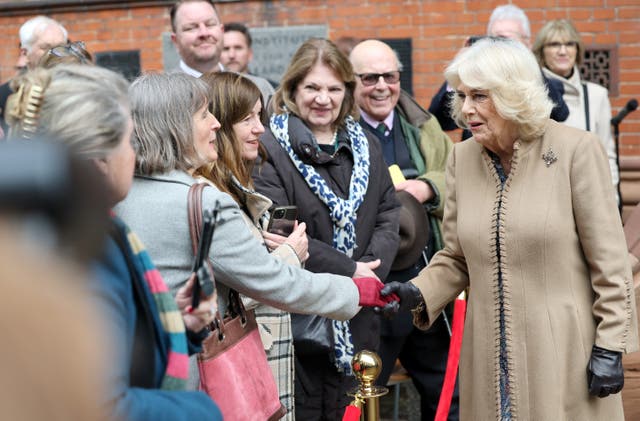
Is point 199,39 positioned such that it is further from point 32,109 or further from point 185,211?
point 32,109

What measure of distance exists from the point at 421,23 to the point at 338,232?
4541 millimetres

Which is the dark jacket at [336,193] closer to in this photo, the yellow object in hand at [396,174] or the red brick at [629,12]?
the yellow object in hand at [396,174]

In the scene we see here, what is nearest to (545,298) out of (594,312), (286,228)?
(594,312)

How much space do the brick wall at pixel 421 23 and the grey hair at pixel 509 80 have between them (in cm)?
478

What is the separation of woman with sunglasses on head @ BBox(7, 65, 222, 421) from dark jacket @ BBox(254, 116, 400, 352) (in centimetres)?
231

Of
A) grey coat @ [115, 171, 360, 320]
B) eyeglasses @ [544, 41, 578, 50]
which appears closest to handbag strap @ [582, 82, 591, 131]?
eyeglasses @ [544, 41, 578, 50]

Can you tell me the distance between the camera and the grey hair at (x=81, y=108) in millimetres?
2055

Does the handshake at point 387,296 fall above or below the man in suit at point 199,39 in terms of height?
below

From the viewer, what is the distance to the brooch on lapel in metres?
3.69

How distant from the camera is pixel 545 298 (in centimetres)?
369

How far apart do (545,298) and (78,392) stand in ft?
8.82

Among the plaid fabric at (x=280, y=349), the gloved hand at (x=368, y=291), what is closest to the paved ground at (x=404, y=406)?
the plaid fabric at (x=280, y=349)

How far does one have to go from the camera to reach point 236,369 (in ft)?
10.4

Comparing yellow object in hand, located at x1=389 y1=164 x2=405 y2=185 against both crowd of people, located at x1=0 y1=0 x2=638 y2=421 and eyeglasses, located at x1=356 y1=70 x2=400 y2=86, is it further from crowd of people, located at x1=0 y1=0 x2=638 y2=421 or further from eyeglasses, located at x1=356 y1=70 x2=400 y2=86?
eyeglasses, located at x1=356 y1=70 x2=400 y2=86
